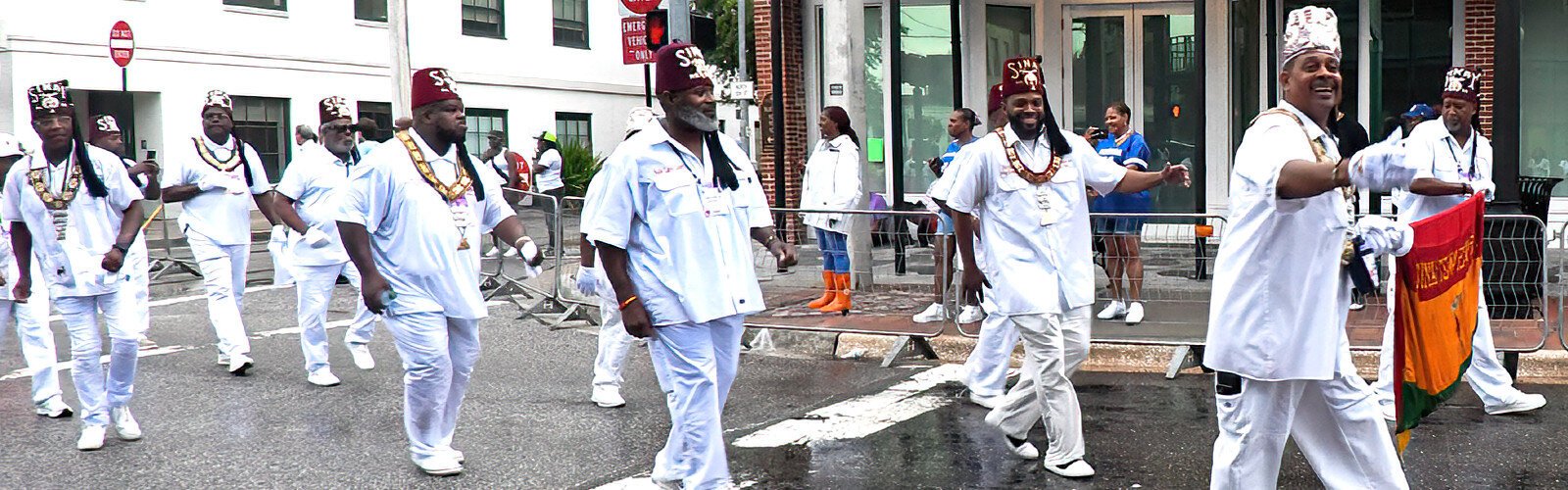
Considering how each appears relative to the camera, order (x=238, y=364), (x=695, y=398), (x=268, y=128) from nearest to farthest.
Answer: (x=695, y=398)
(x=238, y=364)
(x=268, y=128)

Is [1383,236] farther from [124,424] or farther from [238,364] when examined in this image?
[238,364]

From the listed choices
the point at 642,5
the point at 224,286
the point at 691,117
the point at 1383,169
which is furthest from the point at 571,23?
the point at 1383,169

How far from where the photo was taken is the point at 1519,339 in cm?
905

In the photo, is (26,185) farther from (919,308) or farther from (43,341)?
(919,308)

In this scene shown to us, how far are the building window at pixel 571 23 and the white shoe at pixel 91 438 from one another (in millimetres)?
30336

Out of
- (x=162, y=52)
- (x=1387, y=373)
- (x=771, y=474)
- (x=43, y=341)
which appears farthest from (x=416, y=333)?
(x=162, y=52)

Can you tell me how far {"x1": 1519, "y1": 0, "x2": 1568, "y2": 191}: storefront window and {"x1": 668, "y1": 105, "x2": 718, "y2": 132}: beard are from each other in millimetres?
13041

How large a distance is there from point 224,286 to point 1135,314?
5.89 metres

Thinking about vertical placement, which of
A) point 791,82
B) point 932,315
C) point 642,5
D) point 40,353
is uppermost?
point 642,5

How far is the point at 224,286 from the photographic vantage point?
10.2 metres

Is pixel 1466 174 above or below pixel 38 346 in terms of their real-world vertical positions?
above

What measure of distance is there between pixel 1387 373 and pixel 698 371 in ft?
11.4

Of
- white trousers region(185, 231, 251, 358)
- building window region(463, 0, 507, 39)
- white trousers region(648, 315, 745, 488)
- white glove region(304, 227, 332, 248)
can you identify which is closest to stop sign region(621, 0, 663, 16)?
white trousers region(185, 231, 251, 358)

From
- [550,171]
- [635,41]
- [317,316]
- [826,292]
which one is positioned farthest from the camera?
[550,171]
